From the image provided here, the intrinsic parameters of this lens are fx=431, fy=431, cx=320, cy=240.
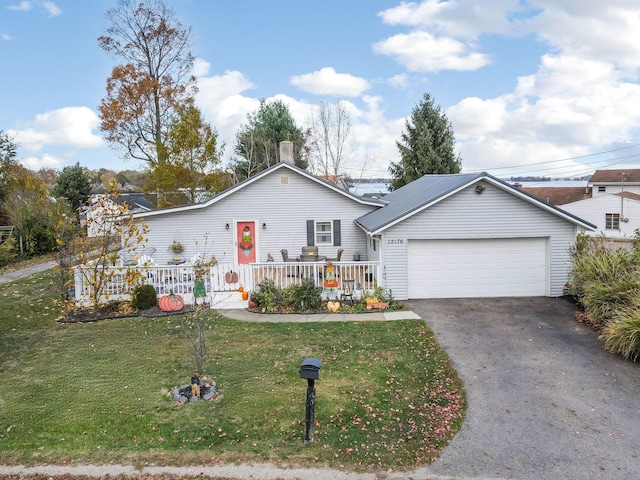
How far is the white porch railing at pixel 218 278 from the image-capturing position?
40.1ft

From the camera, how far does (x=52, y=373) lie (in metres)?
7.77

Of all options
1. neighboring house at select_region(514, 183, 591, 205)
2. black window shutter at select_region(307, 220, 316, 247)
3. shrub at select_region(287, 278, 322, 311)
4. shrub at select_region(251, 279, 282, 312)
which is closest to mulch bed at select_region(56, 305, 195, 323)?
shrub at select_region(251, 279, 282, 312)

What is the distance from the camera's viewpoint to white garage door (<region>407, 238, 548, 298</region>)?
13.1 m

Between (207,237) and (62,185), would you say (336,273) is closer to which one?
(207,237)

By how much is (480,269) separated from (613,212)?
1268 inches

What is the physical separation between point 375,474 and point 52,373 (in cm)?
620

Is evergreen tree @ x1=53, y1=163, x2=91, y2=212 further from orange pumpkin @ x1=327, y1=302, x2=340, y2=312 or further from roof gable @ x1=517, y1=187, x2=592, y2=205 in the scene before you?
roof gable @ x1=517, y1=187, x2=592, y2=205

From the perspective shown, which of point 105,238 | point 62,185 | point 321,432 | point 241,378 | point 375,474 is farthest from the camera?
point 62,185

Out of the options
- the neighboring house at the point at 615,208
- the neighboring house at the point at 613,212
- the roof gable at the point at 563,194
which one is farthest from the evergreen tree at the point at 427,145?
the roof gable at the point at 563,194

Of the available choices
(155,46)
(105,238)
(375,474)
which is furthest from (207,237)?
(155,46)

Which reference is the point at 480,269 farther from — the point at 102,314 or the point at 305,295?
the point at 102,314

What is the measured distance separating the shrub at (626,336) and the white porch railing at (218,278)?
587 cm

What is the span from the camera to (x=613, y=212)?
37.6 meters

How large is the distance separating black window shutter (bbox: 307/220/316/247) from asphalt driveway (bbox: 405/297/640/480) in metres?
7.01
